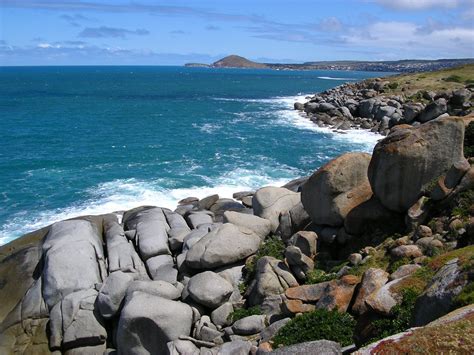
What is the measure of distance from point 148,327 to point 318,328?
719 cm

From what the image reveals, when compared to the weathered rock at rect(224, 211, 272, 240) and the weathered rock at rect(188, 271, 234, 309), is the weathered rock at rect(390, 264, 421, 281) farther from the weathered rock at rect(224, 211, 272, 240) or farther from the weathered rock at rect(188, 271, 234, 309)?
the weathered rock at rect(224, 211, 272, 240)

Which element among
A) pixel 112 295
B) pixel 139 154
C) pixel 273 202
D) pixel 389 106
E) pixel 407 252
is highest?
pixel 389 106

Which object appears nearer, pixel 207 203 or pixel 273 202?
pixel 273 202

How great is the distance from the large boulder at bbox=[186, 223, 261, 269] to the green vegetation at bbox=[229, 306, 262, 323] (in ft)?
11.8

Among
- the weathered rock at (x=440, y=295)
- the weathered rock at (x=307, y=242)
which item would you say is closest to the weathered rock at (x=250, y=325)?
the weathered rock at (x=307, y=242)

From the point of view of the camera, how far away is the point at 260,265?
22031 mm

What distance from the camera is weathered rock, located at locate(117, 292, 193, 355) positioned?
19.5 metres

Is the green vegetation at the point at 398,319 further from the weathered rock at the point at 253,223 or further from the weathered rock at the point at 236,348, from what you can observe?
the weathered rock at the point at 253,223

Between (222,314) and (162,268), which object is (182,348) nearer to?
(222,314)

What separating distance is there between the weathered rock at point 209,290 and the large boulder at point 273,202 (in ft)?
22.1

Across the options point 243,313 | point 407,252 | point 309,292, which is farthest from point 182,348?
point 407,252

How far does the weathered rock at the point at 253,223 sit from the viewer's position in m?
26.8

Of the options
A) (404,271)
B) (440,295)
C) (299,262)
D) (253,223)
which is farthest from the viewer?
(253,223)

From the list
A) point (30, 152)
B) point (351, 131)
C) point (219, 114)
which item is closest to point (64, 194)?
point (30, 152)
